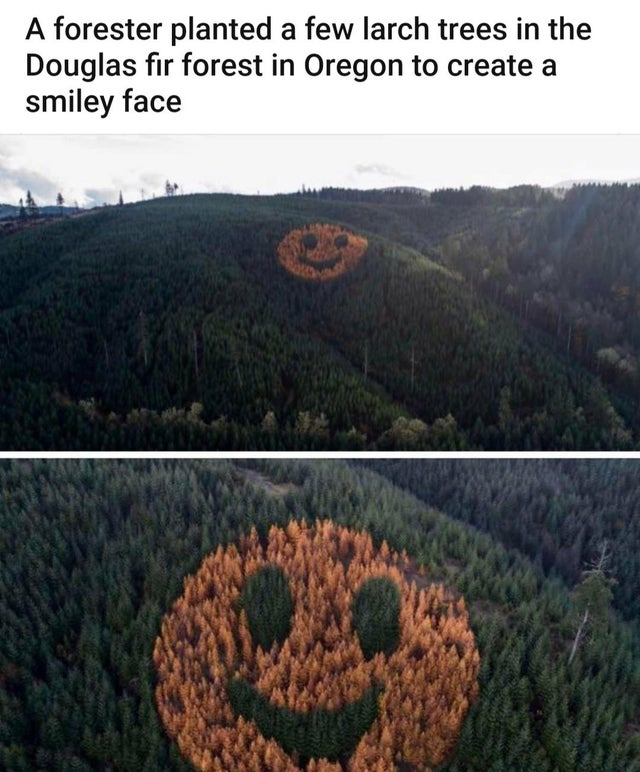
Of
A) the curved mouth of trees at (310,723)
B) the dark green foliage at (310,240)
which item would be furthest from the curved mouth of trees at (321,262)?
the curved mouth of trees at (310,723)

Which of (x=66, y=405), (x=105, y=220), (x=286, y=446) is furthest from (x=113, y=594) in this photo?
(x=105, y=220)

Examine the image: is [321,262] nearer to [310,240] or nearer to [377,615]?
[310,240]

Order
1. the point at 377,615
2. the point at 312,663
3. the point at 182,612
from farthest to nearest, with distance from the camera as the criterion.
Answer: the point at 182,612, the point at 377,615, the point at 312,663

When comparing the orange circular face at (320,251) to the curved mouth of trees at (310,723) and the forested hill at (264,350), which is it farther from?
the curved mouth of trees at (310,723)

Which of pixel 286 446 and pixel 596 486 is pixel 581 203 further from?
pixel 596 486

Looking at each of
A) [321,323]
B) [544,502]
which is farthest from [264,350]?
[544,502]
